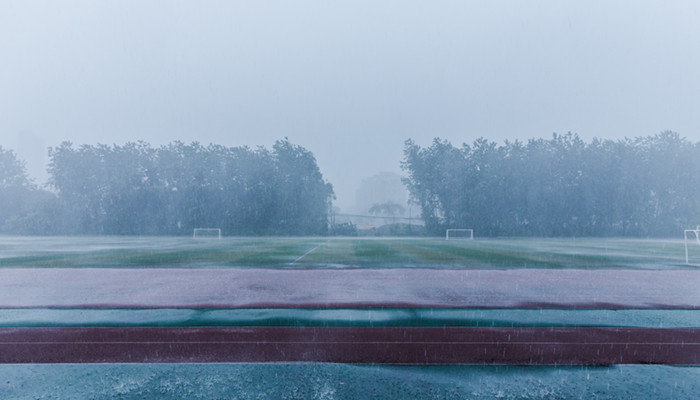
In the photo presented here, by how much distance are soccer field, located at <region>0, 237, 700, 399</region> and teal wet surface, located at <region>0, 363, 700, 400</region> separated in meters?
0.02

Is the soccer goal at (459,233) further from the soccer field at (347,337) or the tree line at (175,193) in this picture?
the soccer field at (347,337)

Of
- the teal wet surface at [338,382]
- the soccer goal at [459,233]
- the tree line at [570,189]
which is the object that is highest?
the tree line at [570,189]

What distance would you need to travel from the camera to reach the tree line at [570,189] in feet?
160

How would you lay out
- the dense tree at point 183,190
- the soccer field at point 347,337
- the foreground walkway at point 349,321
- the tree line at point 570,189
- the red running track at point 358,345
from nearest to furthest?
the soccer field at point 347,337
the red running track at point 358,345
the foreground walkway at point 349,321
the tree line at point 570,189
the dense tree at point 183,190

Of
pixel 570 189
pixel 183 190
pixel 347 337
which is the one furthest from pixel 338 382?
pixel 570 189

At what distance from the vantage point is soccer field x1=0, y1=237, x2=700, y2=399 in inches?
193

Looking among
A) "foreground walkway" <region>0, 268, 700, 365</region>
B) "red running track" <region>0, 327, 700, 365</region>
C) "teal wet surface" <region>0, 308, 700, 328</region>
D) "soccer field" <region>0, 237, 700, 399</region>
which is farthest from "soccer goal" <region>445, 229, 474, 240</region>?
"red running track" <region>0, 327, 700, 365</region>

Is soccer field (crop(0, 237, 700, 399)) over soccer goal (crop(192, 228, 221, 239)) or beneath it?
beneath

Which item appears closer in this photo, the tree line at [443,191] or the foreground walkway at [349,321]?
the foreground walkway at [349,321]

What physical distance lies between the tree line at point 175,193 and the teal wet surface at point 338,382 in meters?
43.9

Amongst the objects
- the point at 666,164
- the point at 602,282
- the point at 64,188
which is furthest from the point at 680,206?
the point at 64,188

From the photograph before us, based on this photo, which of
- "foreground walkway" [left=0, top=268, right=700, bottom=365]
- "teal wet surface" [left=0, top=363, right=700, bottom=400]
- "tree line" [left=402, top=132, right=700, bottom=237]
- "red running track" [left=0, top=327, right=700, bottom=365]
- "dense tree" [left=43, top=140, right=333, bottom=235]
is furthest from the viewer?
"dense tree" [left=43, top=140, right=333, bottom=235]

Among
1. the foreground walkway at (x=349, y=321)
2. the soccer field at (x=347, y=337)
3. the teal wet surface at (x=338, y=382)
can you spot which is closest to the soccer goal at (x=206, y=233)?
the foreground walkway at (x=349, y=321)

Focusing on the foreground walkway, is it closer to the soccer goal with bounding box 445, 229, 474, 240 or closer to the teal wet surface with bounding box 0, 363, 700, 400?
the teal wet surface with bounding box 0, 363, 700, 400
